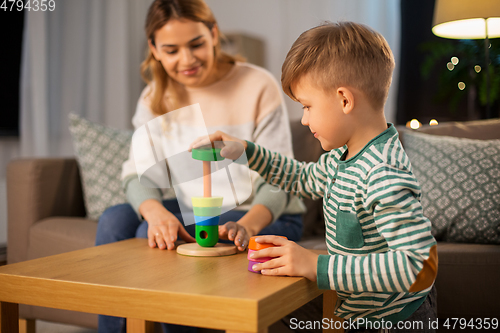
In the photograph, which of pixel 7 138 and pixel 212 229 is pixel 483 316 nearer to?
pixel 212 229

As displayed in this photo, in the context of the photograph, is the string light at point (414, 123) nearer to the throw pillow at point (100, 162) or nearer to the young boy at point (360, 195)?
the throw pillow at point (100, 162)

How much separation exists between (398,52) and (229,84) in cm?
158

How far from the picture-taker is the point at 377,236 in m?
0.74

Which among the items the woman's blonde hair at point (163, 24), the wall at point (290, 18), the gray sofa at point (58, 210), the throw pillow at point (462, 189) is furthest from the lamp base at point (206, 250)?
the wall at point (290, 18)

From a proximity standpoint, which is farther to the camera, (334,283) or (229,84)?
(229,84)

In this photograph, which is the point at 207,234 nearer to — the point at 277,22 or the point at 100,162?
the point at 100,162

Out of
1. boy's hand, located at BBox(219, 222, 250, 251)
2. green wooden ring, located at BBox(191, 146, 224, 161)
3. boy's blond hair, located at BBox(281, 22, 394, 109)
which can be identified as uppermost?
boy's blond hair, located at BBox(281, 22, 394, 109)

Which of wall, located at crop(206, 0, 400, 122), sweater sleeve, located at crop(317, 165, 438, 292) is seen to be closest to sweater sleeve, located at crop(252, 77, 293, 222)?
sweater sleeve, located at crop(317, 165, 438, 292)

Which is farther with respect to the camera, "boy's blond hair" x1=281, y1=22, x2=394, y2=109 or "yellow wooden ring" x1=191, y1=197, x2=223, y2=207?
"yellow wooden ring" x1=191, y1=197, x2=223, y2=207

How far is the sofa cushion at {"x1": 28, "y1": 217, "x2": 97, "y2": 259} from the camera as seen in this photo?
1.51 metres

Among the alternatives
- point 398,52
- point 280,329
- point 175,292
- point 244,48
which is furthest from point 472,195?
point 244,48

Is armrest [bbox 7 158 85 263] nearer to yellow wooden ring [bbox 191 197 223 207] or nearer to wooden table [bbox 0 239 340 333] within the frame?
wooden table [bbox 0 239 340 333]

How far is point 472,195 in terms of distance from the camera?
135 centimetres

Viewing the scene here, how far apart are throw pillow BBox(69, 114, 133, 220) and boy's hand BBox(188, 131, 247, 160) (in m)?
0.92
